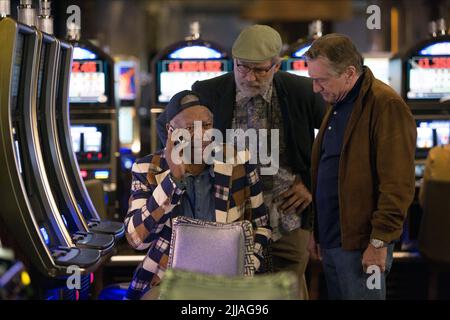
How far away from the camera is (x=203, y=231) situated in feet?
10.5

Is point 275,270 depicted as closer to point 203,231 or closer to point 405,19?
point 203,231

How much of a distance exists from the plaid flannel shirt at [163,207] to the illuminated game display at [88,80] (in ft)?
10.4

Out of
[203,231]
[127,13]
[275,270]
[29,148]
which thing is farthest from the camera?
[127,13]

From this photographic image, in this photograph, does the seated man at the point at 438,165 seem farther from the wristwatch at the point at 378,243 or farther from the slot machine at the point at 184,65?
the wristwatch at the point at 378,243

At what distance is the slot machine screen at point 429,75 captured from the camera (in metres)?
6.46

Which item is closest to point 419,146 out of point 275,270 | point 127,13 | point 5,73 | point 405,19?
point 275,270

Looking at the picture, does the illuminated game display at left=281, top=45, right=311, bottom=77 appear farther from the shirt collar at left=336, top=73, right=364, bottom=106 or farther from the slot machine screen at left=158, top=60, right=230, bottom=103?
the shirt collar at left=336, top=73, right=364, bottom=106

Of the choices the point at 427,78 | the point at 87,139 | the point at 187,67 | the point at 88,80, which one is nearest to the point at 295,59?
the point at 187,67

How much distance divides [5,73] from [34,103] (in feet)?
1.59

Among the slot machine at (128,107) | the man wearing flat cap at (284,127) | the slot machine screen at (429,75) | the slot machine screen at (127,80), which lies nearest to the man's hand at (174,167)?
the man wearing flat cap at (284,127)

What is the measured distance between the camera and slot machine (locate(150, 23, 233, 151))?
6.43 metres

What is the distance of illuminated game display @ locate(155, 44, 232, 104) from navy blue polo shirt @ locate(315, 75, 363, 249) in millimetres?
2922

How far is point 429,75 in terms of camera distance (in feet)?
21.3

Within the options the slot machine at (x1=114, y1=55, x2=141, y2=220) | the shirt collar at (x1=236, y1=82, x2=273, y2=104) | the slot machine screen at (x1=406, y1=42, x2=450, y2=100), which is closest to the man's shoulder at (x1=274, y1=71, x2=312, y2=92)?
the shirt collar at (x1=236, y1=82, x2=273, y2=104)
